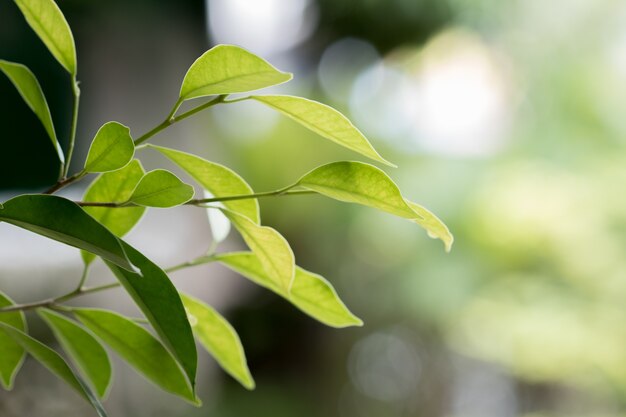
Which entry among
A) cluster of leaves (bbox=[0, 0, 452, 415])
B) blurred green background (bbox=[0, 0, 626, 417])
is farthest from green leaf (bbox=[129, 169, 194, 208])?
blurred green background (bbox=[0, 0, 626, 417])

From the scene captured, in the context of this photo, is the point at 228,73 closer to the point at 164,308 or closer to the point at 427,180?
the point at 164,308

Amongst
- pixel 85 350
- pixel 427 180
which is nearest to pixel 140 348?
pixel 85 350

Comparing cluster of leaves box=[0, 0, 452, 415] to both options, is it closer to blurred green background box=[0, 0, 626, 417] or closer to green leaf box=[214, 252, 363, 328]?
green leaf box=[214, 252, 363, 328]

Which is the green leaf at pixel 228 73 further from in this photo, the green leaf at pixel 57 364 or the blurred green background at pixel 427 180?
the blurred green background at pixel 427 180

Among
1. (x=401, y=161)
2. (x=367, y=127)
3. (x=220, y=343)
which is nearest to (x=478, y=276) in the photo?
(x=401, y=161)

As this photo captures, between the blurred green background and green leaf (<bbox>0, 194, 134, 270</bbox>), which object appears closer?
green leaf (<bbox>0, 194, 134, 270</bbox>)

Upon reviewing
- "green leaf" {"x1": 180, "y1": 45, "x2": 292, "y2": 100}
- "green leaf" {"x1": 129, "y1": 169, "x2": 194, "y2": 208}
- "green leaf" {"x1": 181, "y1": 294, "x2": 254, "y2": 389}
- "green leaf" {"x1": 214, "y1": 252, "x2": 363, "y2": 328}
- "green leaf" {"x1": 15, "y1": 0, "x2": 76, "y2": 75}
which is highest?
"green leaf" {"x1": 180, "y1": 45, "x2": 292, "y2": 100}
